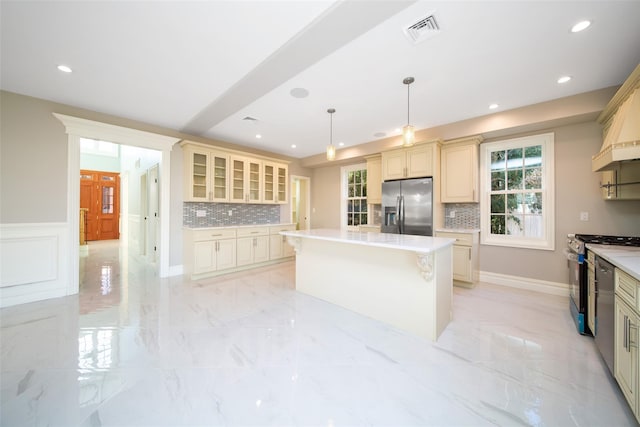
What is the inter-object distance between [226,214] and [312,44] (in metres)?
3.76

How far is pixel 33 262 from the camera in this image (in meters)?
2.97

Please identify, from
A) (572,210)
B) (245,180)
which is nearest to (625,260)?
(572,210)

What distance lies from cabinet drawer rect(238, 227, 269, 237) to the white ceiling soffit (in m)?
2.29

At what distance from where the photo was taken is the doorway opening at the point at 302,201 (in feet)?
21.4

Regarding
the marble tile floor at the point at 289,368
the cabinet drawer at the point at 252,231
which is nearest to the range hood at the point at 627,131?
the marble tile floor at the point at 289,368

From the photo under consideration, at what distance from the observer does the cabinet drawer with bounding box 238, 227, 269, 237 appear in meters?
4.54

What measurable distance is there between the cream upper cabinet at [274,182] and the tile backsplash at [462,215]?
342 centimetres

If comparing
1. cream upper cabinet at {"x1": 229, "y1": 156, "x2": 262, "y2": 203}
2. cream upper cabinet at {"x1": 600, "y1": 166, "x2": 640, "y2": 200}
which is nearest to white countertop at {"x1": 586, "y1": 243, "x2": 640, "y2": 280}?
cream upper cabinet at {"x1": 600, "y1": 166, "x2": 640, "y2": 200}

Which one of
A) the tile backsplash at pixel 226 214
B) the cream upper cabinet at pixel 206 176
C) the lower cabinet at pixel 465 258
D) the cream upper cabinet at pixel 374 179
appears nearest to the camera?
the lower cabinet at pixel 465 258

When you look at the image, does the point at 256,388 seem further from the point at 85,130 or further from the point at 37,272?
the point at 85,130

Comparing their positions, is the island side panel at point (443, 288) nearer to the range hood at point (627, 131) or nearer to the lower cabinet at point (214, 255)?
the range hood at point (627, 131)

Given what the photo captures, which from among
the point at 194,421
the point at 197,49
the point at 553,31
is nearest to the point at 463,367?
the point at 194,421

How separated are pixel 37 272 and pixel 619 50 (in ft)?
21.7

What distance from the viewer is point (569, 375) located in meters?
1.67
